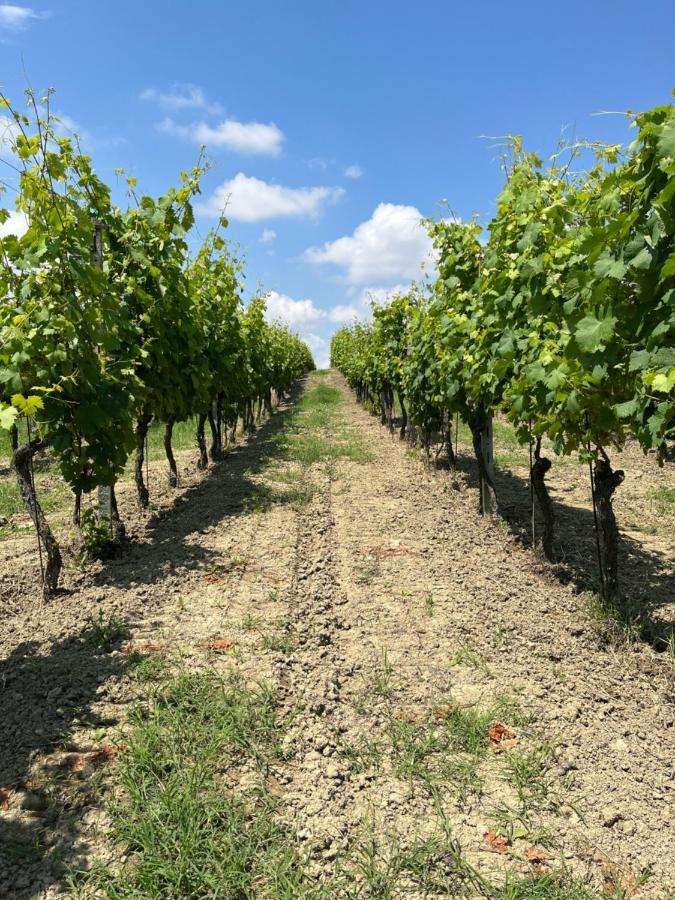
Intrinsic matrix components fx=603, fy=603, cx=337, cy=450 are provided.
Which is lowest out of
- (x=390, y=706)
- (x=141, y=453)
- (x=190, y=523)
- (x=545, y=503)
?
(x=390, y=706)

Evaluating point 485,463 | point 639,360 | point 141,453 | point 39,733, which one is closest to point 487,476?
point 485,463

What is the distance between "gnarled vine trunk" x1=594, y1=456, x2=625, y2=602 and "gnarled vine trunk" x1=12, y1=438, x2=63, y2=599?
4.72m

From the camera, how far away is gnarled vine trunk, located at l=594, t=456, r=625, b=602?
16.2 ft

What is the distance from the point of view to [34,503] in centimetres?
520

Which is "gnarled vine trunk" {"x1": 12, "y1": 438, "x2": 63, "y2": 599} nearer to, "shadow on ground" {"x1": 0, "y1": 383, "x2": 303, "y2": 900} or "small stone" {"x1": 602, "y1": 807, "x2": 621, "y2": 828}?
"shadow on ground" {"x1": 0, "y1": 383, "x2": 303, "y2": 900}

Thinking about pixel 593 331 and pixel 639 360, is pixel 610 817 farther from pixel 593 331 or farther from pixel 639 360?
pixel 593 331

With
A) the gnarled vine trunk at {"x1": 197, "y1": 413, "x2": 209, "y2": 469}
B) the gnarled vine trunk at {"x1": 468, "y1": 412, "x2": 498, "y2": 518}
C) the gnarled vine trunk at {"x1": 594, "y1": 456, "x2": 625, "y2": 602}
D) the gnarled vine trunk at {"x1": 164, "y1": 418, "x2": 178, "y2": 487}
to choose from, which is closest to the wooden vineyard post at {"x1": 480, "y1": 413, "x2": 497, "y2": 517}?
the gnarled vine trunk at {"x1": 468, "y1": 412, "x2": 498, "y2": 518}

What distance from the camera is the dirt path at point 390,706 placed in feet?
8.50

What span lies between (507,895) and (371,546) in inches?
175

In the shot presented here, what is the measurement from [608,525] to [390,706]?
8.21 feet

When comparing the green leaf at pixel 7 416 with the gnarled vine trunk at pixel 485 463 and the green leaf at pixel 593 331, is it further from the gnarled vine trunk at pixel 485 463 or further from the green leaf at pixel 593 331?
the gnarled vine trunk at pixel 485 463

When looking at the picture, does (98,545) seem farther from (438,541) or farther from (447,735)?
(447,735)

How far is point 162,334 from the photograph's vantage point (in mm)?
7289

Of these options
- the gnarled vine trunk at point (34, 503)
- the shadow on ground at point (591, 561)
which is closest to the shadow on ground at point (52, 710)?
the gnarled vine trunk at point (34, 503)
